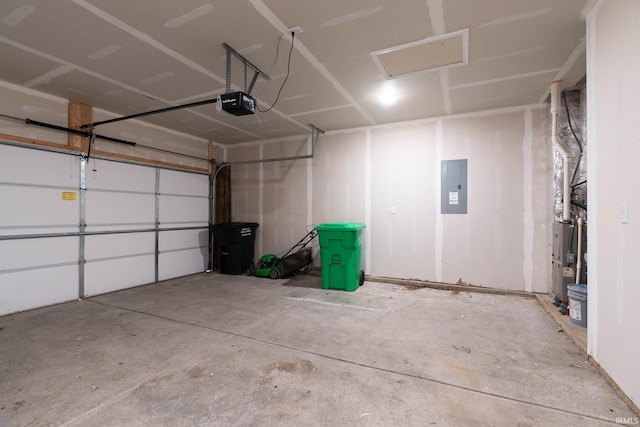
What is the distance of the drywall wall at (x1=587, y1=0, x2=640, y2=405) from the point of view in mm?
1622

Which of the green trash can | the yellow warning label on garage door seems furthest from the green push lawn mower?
the yellow warning label on garage door

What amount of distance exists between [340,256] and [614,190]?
3085 millimetres

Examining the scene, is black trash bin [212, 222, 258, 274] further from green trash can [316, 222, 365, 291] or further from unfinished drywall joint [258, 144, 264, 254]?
green trash can [316, 222, 365, 291]

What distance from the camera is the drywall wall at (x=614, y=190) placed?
5.32ft

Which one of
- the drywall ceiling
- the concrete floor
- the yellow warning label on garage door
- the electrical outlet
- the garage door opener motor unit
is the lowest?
the concrete floor

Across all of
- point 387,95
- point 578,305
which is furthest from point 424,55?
point 578,305

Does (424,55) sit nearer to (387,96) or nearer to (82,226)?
(387,96)

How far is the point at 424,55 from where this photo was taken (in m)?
2.78

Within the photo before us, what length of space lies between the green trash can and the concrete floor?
699 millimetres

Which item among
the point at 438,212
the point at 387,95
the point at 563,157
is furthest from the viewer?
the point at 438,212

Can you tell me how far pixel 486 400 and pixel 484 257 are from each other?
2879 mm

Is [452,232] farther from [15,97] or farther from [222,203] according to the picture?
[15,97]

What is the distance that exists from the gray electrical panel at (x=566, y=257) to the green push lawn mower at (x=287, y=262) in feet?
11.7

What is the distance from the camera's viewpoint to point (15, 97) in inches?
134
